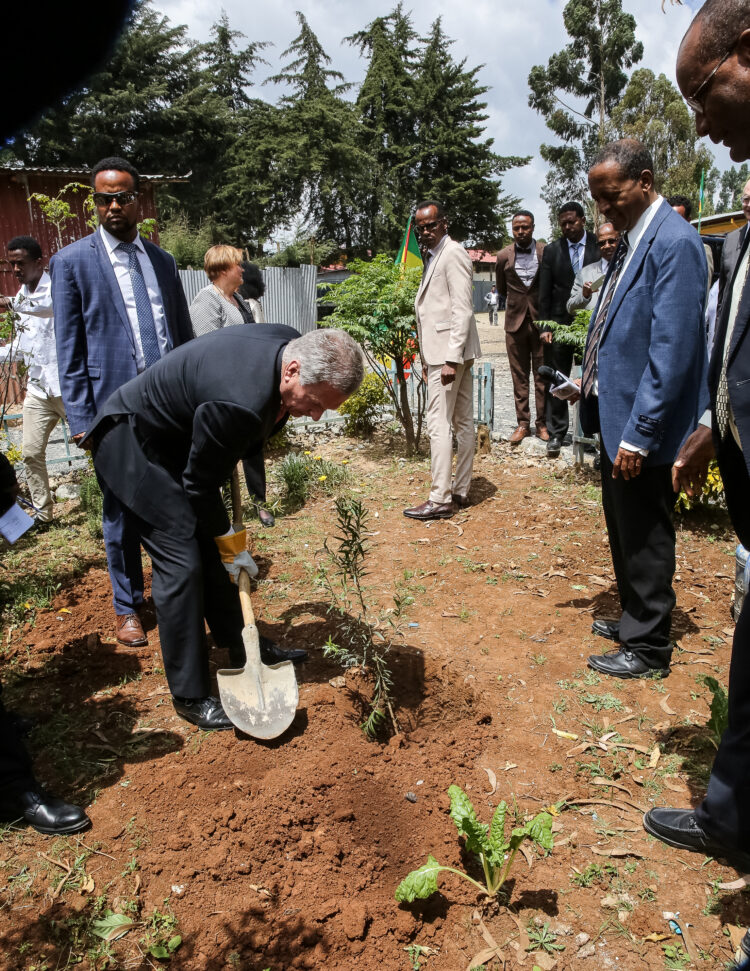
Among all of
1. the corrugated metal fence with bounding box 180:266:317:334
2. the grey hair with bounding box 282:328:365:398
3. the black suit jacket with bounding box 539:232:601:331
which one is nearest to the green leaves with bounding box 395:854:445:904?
the grey hair with bounding box 282:328:365:398

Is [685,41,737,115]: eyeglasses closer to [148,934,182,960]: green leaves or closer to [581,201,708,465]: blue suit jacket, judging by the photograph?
[581,201,708,465]: blue suit jacket

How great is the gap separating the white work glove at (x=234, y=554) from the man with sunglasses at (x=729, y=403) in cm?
183

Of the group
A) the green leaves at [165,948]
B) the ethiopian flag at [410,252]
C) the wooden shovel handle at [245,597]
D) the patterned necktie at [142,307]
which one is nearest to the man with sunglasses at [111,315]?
the patterned necktie at [142,307]

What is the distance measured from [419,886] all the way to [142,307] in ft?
10.0

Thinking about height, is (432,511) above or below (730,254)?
below

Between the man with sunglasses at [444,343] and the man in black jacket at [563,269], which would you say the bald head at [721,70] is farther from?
the man in black jacket at [563,269]

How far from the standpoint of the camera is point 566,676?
10.7 ft

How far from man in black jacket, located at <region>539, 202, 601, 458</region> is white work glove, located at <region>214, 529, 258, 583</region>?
428 centimetres

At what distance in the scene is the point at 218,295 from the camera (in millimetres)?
5023

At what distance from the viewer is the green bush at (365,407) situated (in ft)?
25.6

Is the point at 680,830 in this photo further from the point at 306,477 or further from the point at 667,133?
the point at 667,133

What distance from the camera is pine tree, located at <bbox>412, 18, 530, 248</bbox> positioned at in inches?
1280

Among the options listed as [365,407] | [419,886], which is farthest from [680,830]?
[365,407]

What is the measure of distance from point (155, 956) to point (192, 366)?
78.2 inches
